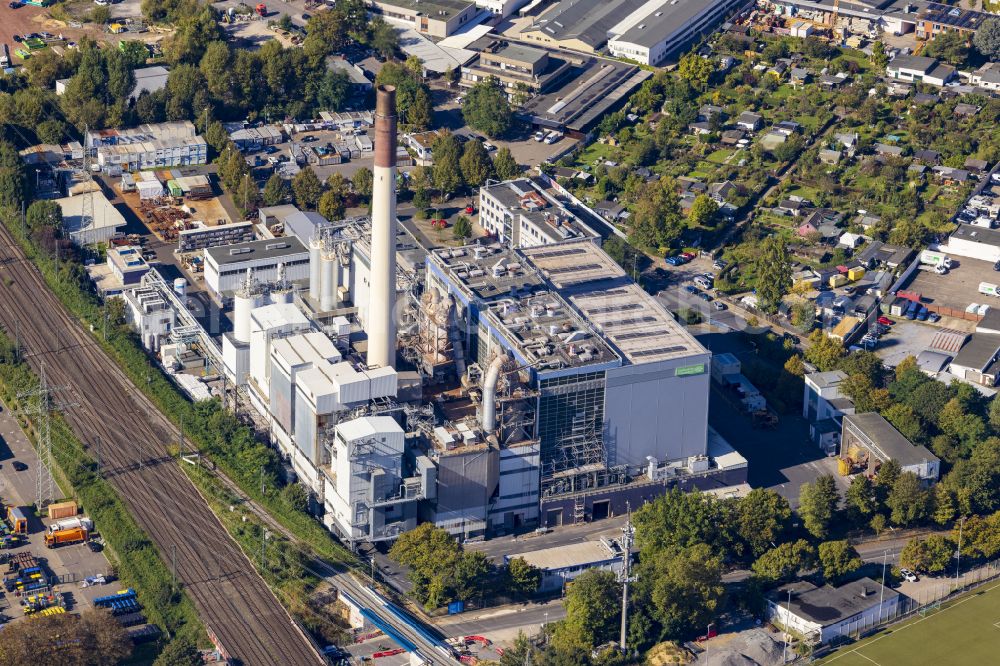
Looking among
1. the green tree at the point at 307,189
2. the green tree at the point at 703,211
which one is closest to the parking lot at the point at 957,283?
the green tree at the point at 703,211

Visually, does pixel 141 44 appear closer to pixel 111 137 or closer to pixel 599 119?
pixel 111 137

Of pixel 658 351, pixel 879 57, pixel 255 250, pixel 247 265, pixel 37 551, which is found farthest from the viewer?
pixel 879 57

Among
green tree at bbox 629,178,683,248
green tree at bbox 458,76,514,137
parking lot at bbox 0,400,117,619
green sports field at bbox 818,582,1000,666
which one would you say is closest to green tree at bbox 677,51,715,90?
green tree at bbox 458,76,514,137

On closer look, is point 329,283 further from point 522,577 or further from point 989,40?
point 989,40

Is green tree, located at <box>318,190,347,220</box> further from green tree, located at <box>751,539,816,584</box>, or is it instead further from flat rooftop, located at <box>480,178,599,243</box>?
green tree, located at <box>751,539,816,584</box>

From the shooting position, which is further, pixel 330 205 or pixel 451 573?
pixel 330 205

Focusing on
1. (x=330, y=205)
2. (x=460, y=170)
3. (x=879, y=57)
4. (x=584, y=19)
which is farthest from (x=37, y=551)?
(x=879, y=57)
